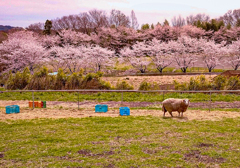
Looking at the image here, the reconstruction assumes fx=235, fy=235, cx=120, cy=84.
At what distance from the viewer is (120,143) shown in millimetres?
8469

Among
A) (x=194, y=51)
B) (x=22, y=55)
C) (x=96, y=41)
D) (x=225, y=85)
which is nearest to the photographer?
(x=225, y=85)

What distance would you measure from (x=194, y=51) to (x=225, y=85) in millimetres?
18929

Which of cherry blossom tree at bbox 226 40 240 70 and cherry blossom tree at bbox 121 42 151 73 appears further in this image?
cherry blossom tree at bbox 121 42 151 73

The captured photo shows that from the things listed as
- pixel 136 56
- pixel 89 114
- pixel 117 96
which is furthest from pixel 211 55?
pixel 89 114

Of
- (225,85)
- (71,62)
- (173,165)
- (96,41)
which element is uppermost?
(96,41)

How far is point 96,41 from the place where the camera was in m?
46.9

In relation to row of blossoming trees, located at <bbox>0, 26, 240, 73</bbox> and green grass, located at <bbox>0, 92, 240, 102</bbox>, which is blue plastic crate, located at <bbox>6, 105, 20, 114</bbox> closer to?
green grass, located at <bbox>0, 92, 240, 102</bbox>

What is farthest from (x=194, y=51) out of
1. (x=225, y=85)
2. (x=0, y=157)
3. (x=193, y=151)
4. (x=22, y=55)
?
(x=0, y=157)

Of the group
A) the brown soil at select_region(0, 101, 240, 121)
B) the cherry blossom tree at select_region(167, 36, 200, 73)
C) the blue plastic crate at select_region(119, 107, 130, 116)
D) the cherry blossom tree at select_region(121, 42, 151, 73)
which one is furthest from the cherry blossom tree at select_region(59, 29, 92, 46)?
the blue plastic crate at select_region(119, 107, 130, 116)

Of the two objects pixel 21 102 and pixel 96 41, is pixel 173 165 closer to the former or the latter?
pixel 21 102

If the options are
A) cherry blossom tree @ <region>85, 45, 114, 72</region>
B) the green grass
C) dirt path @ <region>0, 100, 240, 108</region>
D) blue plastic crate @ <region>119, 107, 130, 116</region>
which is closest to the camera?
blue plastic crate @ <region>119, 107, 130, 116</region>

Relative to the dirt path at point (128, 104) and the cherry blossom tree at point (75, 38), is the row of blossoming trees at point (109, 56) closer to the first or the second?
the cherry blossom tree at point (75, 38)

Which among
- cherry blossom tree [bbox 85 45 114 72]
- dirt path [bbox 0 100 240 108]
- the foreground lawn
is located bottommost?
the foreground lawn

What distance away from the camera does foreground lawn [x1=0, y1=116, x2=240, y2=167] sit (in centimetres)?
701
